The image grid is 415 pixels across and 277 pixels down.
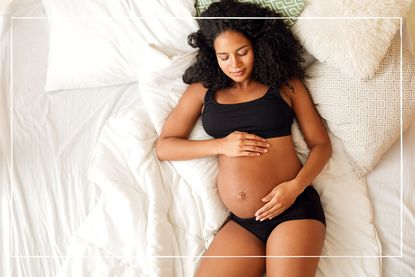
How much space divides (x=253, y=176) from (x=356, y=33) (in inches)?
18.3

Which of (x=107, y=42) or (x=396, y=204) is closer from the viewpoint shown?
(x=396, y=204)

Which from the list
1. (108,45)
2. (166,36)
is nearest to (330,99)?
(166,36)

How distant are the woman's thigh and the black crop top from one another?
27 cm

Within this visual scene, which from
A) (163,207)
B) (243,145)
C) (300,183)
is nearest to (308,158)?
(300,183)

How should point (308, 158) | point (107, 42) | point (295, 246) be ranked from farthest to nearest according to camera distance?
1. point (107, 42)
2. point (308, 158)
3. point (295, 246)

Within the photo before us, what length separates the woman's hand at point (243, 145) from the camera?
1.17 m

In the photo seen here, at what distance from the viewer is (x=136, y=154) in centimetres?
125

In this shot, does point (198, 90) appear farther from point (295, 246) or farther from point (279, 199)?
point (295, 246)

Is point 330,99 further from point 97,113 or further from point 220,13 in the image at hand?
point 97,113

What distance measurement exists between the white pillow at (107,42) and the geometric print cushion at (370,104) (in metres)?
0.44

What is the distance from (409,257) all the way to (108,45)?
1.03 m

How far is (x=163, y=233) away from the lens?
1.18 m

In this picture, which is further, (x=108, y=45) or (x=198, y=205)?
(x=108, y=45)

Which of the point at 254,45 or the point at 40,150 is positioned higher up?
the point at 254,45
